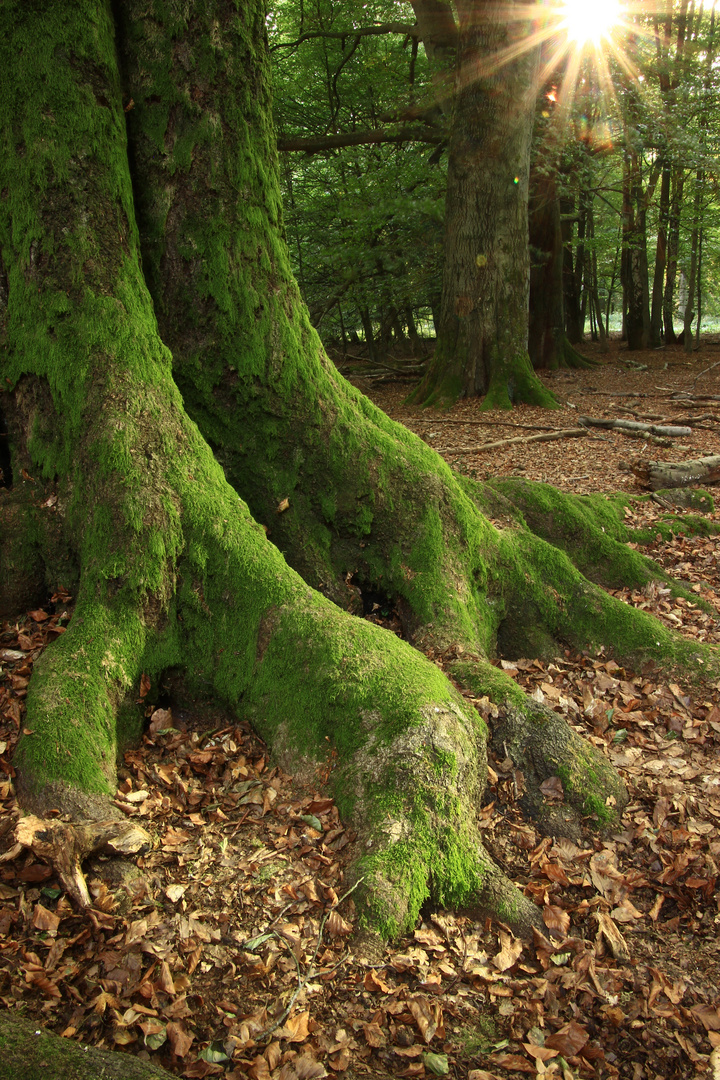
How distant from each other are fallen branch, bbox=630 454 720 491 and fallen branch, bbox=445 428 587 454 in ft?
5.99

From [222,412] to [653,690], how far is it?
3632 mm

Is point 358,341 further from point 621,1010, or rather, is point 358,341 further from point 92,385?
point 621,1010

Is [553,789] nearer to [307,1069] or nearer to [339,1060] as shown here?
[339,1060]

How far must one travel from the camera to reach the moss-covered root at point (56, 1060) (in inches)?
74.2

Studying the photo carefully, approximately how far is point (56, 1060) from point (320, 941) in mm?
1048

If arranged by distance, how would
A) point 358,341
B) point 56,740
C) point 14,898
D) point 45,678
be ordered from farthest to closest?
point 358,341
point 45,678
point 56,740
point 14,898

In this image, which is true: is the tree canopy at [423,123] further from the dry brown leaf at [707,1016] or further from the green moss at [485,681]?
the dry brown leaf at [707,1016]

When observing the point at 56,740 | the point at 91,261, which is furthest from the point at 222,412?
the point at 56,740

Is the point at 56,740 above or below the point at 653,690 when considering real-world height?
above

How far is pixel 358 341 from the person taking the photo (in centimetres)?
3012

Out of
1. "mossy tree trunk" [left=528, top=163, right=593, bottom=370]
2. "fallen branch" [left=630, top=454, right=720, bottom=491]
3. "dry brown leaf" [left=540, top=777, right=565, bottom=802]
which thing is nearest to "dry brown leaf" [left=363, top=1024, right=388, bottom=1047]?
"dry brown leaf" [left=540, top=777, right=565, bottom=802]

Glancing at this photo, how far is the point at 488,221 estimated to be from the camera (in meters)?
11.9

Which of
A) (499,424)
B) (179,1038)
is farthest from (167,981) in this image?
(499,424)

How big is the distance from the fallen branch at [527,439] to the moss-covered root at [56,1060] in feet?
27.1
